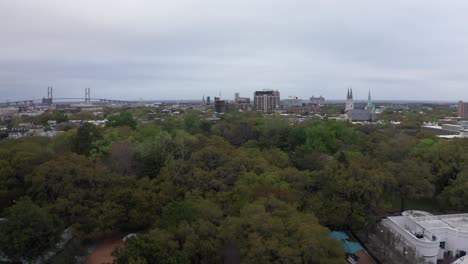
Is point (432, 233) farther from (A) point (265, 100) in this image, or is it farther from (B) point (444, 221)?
(A) point (265, 100)

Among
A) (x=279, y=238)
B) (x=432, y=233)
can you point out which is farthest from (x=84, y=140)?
(x=432, y=233)

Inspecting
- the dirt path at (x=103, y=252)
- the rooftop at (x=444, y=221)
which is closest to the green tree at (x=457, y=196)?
the rooftop at (x=444, y=221)

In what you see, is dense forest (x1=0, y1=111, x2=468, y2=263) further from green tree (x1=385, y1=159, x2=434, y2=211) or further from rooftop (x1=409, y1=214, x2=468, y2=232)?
rooftop (x1=409, y1=214, x2=468, y2=232)

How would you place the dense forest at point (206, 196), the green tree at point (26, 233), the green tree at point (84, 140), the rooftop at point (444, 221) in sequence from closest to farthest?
the dense forest at point (206, 196) → the green tree at point (26, 233) → the rooftop at point (444, 221) → the green tree at point (84, 140)

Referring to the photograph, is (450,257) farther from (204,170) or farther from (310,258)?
(204,170)

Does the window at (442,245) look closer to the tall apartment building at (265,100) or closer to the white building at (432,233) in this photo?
the white building at (432,233)

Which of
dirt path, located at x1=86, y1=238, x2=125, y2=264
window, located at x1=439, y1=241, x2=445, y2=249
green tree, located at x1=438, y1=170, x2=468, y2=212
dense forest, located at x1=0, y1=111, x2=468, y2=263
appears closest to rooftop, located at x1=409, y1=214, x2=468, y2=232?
window, located at x1=439, y1=241, x2=445, y2=249

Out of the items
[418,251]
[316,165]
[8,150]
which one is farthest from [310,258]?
[8,150]
